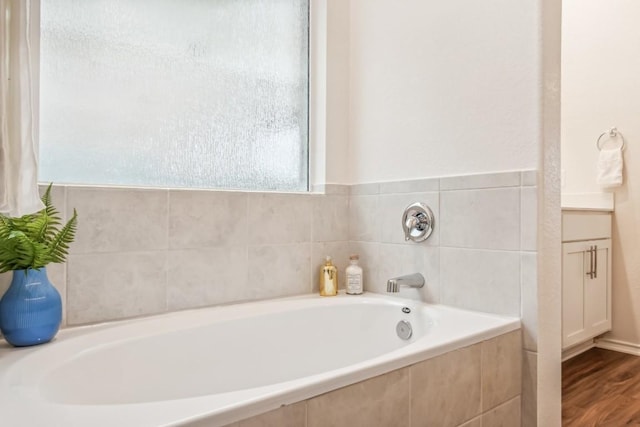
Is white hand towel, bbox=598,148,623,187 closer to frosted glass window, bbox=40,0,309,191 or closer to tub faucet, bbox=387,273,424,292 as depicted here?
tub faucet, bbox=387,273,424,292

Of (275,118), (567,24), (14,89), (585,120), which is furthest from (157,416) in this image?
(567,24)

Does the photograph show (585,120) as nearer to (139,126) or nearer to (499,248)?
(499,248)

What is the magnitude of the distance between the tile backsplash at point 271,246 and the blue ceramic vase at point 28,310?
0.48 feet

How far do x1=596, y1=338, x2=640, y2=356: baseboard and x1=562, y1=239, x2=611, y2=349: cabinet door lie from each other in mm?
121

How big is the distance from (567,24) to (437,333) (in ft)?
9.60

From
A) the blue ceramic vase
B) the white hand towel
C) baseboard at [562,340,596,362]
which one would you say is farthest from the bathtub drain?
the white hand towel

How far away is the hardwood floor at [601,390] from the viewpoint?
1.79m

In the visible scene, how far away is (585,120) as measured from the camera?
2973mm

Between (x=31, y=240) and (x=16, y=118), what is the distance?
0.33 metres

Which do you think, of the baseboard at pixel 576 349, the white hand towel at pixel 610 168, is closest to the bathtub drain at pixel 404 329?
the baseboard at pixel 576 349

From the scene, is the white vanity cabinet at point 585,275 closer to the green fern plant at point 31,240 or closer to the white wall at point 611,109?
the white wall at point 611,109

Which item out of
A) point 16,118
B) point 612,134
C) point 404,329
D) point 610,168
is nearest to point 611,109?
point 612,134

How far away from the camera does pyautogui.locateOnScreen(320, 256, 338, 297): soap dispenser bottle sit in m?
1.87

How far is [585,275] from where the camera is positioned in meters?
2.49
